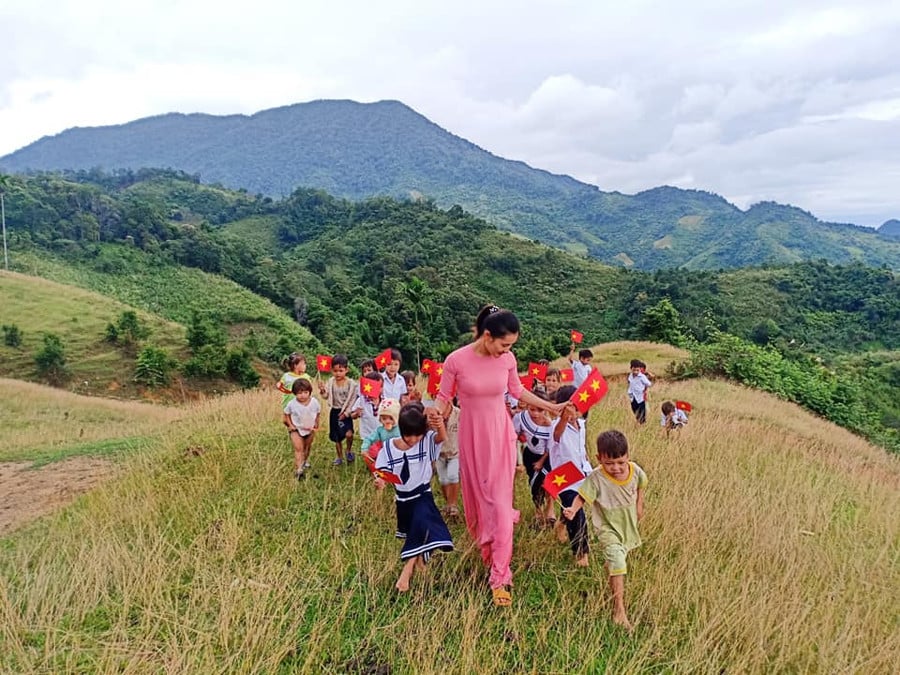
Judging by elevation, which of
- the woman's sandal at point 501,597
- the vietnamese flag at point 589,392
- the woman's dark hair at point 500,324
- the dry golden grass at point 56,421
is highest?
the woman's dark hair at point 500,324

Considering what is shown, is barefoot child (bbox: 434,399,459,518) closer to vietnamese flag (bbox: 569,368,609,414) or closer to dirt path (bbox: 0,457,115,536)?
vietnamese flag (bbox: 569,368,609,414)

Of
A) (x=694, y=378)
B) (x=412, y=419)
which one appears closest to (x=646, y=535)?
(x=412, y=419)

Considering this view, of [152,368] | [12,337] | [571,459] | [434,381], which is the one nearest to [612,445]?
[571,459]

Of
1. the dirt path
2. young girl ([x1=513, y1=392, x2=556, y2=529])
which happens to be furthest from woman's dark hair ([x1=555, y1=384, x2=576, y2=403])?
the dirt path

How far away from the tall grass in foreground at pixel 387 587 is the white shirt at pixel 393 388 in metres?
0.89

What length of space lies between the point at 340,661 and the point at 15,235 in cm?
6311

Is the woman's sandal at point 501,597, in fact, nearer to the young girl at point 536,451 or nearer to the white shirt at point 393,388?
the young girl at point 536,451

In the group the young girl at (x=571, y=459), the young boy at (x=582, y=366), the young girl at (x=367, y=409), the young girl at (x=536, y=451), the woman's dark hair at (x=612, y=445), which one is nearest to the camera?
the woman's dark hair at (x=612, y=445)

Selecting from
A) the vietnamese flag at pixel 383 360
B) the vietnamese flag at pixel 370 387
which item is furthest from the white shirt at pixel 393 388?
the vietnamese flag at pixel 370 387

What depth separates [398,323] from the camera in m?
43.1

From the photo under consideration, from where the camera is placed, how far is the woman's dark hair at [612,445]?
309 cm

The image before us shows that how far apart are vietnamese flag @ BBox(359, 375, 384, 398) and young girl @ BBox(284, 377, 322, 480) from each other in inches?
23.7

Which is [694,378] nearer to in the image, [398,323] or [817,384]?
[817,384]

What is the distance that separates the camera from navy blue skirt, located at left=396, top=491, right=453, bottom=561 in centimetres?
332
